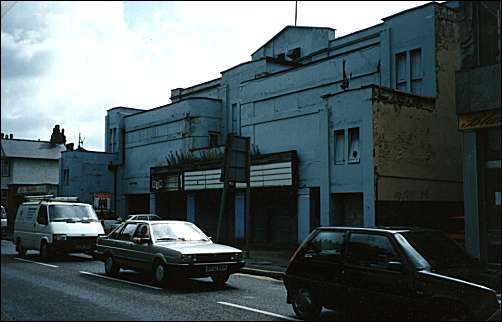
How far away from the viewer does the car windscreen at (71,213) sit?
1862cm

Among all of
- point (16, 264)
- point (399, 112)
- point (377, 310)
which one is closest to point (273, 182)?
point (399, 112)

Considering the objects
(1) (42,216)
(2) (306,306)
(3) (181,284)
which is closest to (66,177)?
(1) (42,216)

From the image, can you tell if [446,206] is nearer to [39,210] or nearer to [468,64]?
[468,64]

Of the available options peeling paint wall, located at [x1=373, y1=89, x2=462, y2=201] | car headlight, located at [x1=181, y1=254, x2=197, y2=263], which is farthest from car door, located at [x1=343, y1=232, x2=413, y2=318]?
peeling paint wall, located at [x1=373, y1=89, x2=462, y2=201]

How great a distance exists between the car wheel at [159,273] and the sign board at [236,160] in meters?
5.92

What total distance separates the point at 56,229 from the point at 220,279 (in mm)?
7516

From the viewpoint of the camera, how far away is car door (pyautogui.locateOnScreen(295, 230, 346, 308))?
8.25m

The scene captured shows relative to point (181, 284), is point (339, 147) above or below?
above

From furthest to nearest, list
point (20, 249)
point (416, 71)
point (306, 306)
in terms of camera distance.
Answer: point (416, 71), point (20, 249), point (306, 306)

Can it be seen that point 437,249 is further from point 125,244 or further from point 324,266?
point 125,244

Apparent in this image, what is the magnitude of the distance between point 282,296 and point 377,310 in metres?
3.91

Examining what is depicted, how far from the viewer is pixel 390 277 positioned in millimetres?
7453

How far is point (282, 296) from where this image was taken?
11266 millimetres

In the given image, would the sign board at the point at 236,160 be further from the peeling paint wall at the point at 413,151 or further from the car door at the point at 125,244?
the car door at the point at 125,244
